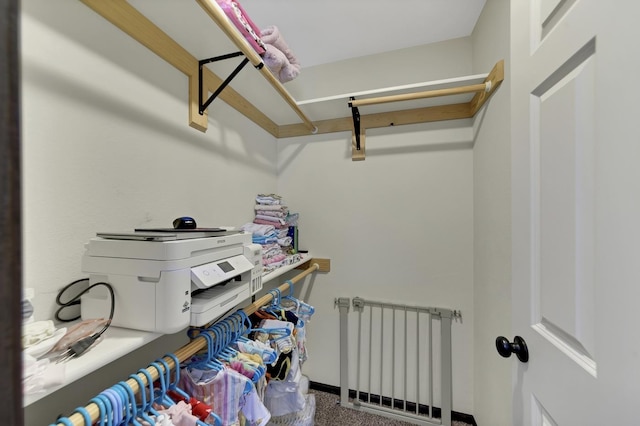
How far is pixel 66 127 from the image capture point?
73 centimetres

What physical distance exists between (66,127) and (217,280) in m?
0.65

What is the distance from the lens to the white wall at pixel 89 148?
0.67 m

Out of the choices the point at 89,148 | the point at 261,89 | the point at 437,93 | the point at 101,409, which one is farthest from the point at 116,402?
the point at 437,93

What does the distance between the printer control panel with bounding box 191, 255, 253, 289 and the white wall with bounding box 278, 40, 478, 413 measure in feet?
3.39

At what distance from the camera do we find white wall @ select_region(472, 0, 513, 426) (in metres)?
1.11

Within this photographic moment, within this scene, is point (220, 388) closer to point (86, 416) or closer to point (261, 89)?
point (86, 416)

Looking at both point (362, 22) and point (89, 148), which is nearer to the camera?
point (89, 148)

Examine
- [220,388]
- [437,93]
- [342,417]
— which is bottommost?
[342,417]

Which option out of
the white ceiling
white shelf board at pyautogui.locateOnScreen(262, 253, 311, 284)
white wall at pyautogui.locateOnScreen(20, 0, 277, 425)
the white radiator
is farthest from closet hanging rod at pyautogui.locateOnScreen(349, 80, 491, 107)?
the white radiator

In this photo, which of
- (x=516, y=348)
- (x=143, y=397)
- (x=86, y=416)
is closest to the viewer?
(x=86, y=416)

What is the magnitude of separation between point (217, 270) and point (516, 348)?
94 centimetres

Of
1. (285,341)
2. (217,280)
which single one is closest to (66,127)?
(217,280)

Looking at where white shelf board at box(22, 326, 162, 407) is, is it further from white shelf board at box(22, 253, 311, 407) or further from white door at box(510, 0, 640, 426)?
white door at box(510, 0, 640, 426)

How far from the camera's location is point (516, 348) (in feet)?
2.37
